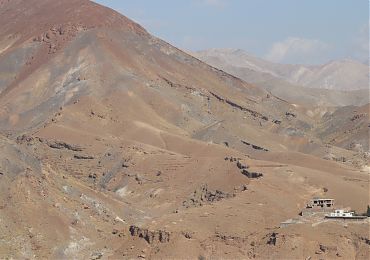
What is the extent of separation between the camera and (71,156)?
272 feet

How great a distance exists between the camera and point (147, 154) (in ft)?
268

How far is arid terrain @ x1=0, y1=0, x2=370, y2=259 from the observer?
177 feet

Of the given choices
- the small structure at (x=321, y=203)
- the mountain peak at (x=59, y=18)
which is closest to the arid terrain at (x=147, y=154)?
the mountain peak at (x=59, y=18)

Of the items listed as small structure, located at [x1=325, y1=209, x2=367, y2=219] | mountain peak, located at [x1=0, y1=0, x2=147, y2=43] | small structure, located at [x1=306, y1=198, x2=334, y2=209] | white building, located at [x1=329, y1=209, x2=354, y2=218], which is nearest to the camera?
small structure, located at [x1=325, y1=209, x2=367, y2=219]

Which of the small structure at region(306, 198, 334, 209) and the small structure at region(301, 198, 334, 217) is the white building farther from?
the small structure at region(306, 198, 334, 209)

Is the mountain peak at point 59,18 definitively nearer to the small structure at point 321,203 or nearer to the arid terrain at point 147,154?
the arid terrain at point 147,154

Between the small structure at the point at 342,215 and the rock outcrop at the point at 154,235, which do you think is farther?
the small structure at the point at 342,215

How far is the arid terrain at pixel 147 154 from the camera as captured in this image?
53.9m

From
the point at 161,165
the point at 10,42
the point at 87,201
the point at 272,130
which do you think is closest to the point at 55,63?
the point at 10,42

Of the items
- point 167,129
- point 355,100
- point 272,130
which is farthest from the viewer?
point 355,100

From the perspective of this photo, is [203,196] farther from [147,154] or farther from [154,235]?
[154,235]

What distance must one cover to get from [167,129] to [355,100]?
10896 centimetres

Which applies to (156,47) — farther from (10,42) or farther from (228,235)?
(228,235)

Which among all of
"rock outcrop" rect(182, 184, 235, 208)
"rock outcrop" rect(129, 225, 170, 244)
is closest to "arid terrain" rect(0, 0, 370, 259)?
"rock outcrop" rect(129, 225, 170, 244)
